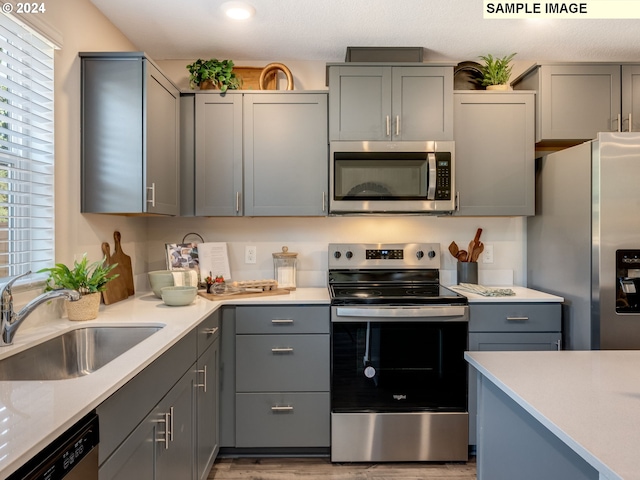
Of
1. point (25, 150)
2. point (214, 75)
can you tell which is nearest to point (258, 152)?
point (214, 75)

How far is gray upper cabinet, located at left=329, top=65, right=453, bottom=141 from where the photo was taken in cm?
252

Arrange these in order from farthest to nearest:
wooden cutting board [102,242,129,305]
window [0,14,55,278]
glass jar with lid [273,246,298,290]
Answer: glass jar with lid [273,246,298,290], wooden cutting board [102,242,129,305], window [0,14,55,278]

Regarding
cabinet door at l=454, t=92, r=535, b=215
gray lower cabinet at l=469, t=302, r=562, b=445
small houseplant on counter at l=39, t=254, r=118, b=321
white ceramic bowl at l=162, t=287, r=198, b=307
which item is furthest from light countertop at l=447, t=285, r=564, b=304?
small houseplant on counter at l=39, t=254, r=118, b=321

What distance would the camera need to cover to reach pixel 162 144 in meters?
2.29

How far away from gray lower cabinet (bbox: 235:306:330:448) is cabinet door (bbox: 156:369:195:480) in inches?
21.4

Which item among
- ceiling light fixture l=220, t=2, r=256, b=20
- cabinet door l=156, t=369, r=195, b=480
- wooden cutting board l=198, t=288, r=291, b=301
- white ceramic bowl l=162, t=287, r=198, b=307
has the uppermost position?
ceiling light fixture l=220, t=2, r=256, b=20

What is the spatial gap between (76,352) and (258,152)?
1.46 metres

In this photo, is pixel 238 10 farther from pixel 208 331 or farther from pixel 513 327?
pixel 513 327

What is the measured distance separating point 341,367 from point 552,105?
2.03 meters

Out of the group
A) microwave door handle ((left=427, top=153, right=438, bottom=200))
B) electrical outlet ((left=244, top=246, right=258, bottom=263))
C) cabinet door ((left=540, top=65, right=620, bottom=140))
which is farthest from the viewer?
electrical outlet ((left=244, top=246, right=258, bottom=263))

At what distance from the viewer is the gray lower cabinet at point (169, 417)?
3.63ft

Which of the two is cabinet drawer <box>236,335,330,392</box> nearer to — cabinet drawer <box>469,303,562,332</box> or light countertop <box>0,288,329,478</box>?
light countertop <box>0,288,329,478</box>

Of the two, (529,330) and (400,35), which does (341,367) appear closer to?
(529,330)

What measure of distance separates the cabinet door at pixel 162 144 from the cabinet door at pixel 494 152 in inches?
66.7
